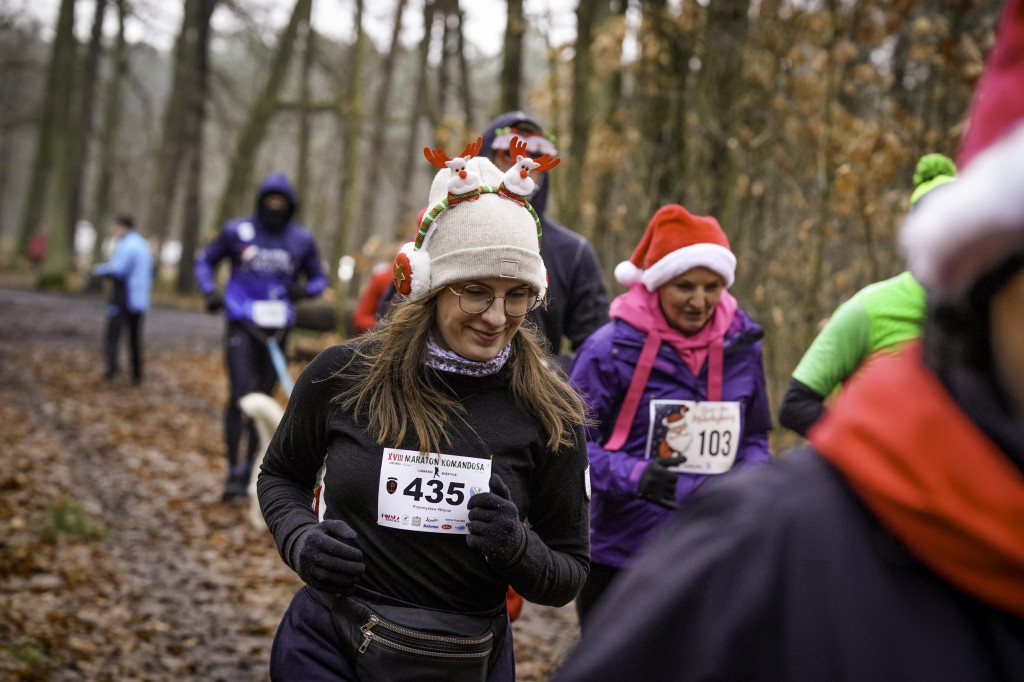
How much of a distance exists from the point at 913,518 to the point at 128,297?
14.3 metres

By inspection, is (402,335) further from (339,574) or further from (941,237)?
(941,237)

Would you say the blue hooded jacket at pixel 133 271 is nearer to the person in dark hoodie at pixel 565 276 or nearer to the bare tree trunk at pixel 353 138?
the bare tree trunk at pixel 353 138

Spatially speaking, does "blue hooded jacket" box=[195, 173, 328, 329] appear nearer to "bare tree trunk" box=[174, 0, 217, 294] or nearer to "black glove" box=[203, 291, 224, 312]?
"black glove" box=[203, 291, 224, 312]

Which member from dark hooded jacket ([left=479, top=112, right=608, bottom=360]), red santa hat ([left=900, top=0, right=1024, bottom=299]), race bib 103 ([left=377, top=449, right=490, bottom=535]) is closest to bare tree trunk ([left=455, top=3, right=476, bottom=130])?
dark hooded jacket ([left=479, top=112, right=608, bottom=360])

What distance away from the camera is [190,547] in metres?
7.40

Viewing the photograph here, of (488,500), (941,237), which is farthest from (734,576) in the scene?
(488,500)

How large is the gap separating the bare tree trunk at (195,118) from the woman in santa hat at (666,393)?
24.4 m

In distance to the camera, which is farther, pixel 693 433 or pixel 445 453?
pixel 693 433

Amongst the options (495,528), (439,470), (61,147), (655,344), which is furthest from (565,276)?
(61,147)

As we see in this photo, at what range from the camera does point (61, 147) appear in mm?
27906

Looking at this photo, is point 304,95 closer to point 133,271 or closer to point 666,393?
point 133,271

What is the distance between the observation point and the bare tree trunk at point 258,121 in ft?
84.3

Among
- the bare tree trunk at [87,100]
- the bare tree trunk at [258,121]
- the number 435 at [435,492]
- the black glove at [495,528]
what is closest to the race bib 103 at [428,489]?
the number 435 at [435,492]

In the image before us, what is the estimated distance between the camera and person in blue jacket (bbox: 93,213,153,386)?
46.3 feet
